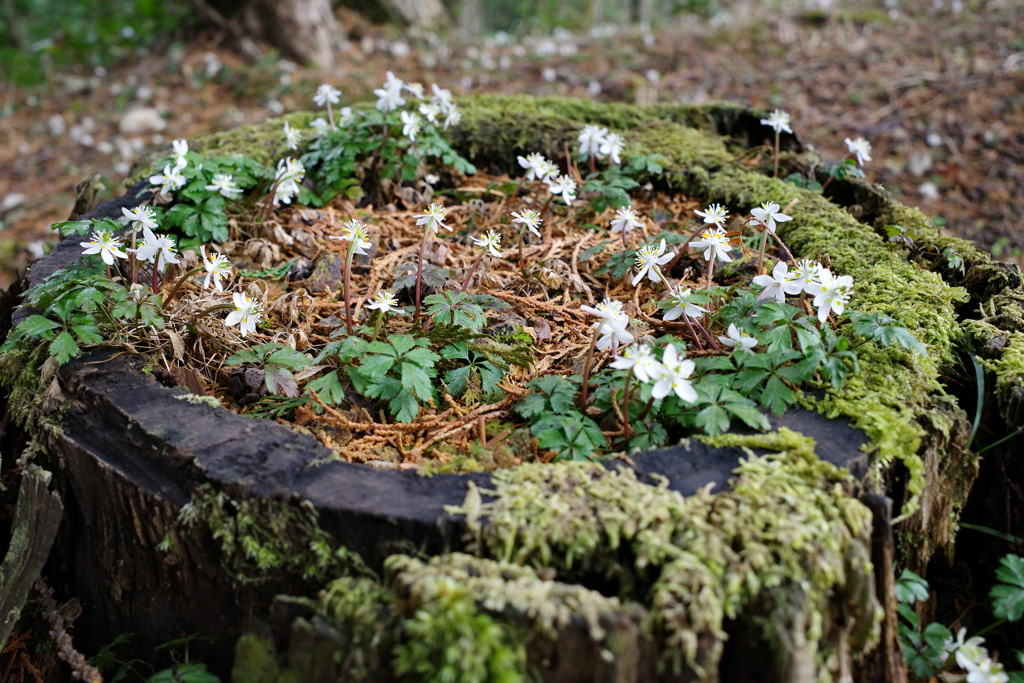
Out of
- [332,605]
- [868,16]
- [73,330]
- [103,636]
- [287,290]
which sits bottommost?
[103,636]

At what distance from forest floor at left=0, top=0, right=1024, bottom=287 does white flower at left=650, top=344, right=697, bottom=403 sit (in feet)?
15.9

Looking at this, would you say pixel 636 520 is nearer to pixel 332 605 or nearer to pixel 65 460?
pixel 332 605

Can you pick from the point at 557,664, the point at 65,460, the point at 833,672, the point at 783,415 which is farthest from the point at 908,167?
the point at 65,460

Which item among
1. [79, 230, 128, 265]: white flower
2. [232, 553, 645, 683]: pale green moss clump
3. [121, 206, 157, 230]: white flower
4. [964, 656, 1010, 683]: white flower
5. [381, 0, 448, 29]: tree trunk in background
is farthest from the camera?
[381, 0, 448, 29]: tree trunk in background

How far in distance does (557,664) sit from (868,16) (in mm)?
11161

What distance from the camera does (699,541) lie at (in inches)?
66.7

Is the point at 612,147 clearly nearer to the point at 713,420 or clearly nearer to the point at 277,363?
the point at 713,420

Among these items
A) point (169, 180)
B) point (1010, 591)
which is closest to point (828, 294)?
point (1010, 591)

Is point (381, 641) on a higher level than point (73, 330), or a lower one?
lower

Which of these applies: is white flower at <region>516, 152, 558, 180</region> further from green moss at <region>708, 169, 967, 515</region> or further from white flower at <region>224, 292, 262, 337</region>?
white flower at <region>224, 292, 262, 337</region>

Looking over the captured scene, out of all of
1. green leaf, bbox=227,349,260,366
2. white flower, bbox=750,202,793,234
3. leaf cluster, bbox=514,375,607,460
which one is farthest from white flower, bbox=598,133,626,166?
green leaf, bbox=227,349,260,366

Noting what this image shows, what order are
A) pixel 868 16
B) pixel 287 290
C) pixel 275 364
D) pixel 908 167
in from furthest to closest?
pixel 868 16
pixel 908 167
pixel 287 290
pixel 275 364

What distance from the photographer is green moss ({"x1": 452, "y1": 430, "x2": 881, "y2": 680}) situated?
1.61 meters

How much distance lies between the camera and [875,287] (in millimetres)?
2746
